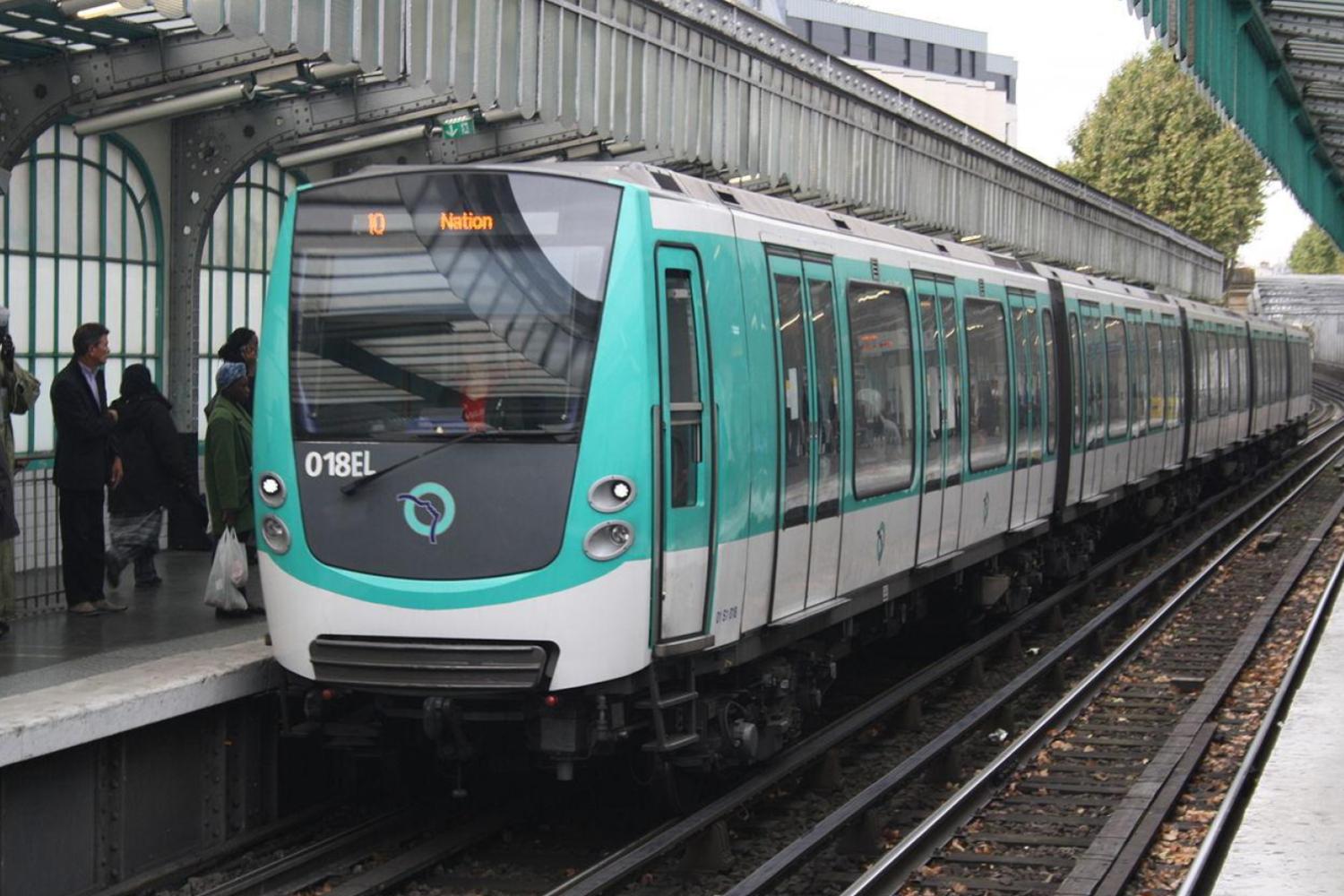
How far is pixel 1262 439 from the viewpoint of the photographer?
121 feet

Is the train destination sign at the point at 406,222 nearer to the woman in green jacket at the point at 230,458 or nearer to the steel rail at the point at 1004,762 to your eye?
the woman in green jacket at the point at 230,458

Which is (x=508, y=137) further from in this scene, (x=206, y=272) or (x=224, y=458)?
(x=224, y=458)

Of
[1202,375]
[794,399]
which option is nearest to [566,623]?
[794,399]

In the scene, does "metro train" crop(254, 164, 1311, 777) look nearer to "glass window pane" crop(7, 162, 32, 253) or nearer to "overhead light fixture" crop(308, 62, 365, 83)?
"overhead light fixture" crop(308, 62, 365, 83)

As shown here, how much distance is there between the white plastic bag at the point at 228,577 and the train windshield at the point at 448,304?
238 cm

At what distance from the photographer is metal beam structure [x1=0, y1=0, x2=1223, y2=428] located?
35.0ft

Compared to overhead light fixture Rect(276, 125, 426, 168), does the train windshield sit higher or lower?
lower

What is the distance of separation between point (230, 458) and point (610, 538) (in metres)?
3.53

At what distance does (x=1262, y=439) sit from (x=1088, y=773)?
2794 cm

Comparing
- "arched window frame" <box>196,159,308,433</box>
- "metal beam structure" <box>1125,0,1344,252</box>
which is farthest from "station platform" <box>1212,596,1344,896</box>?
"arched window frame" <box>196,159,308,433</box>

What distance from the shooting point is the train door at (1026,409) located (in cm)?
1439

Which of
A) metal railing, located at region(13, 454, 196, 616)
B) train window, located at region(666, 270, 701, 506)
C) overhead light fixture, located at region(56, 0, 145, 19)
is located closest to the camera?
train window, located at region(666, 270, 701, 506)

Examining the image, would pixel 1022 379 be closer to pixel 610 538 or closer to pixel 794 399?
pixel 794 399

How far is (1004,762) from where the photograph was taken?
1034cm
